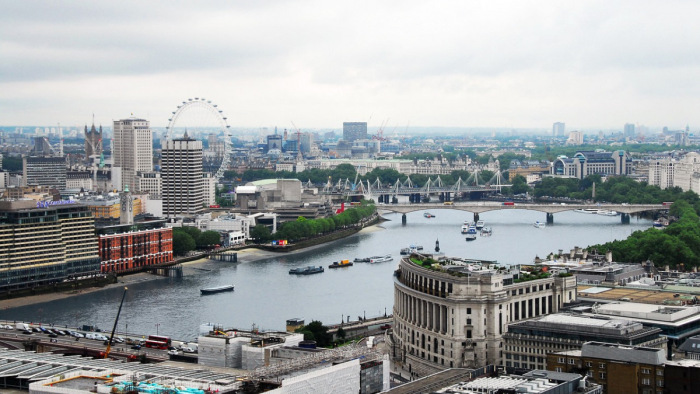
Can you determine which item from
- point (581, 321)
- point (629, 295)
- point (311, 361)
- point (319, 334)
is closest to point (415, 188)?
point (629, 295)

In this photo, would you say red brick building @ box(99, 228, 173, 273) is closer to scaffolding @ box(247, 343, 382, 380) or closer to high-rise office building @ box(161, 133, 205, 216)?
high-rise office building @ box(161, 133, 205, 216)

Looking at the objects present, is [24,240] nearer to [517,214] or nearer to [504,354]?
[504,354]

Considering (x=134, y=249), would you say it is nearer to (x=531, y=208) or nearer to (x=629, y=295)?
(x=629, y=295)

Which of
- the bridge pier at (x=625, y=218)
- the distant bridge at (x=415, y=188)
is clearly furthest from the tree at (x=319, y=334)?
the distant bridge at (x=415, y=188)

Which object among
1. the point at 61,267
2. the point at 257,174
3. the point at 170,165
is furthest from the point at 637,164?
the point at 61,267

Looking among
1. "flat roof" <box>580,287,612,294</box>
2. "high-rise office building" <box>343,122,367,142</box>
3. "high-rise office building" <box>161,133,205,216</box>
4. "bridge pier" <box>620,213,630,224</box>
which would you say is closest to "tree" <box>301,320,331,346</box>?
"flat roof" <box>580,287,612,294</box>

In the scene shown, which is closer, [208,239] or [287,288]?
[287,288]
